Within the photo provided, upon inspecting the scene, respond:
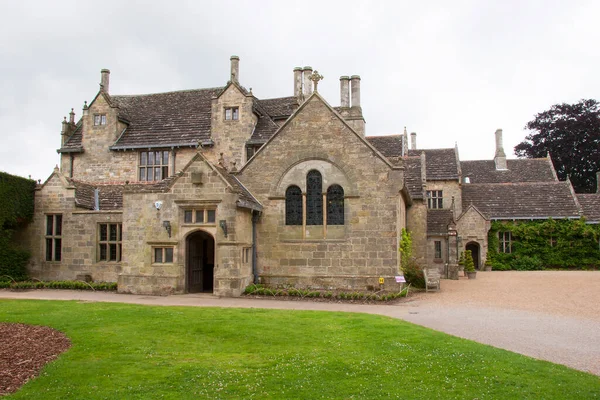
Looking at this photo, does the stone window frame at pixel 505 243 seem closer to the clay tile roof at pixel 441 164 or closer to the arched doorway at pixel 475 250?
the arched doorway at pixel 475 250

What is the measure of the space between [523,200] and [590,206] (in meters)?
5.00

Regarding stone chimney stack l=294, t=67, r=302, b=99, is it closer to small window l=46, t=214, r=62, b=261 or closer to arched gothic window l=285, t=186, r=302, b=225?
arched gothic window l=285, t=186, r=302, b=225

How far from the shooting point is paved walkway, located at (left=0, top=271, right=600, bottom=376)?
11.7 meters

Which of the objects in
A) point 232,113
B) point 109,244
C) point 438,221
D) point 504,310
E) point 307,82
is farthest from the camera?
point 438,221

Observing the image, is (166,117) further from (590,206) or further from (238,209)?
(590,206)

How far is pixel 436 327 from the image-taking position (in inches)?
546

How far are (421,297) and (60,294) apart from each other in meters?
14.5

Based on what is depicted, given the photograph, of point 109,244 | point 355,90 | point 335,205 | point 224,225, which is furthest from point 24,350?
point 355,90

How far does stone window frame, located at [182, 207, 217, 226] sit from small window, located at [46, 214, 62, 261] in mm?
8020

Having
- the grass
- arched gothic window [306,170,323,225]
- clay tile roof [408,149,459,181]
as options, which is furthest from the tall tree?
the grass

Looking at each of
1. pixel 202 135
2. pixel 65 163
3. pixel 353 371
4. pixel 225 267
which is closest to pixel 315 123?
pixel 225 267

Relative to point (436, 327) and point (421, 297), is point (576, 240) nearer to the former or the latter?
point (421, 297)

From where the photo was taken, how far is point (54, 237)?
25344mm

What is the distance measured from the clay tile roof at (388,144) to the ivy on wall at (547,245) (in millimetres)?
10828
